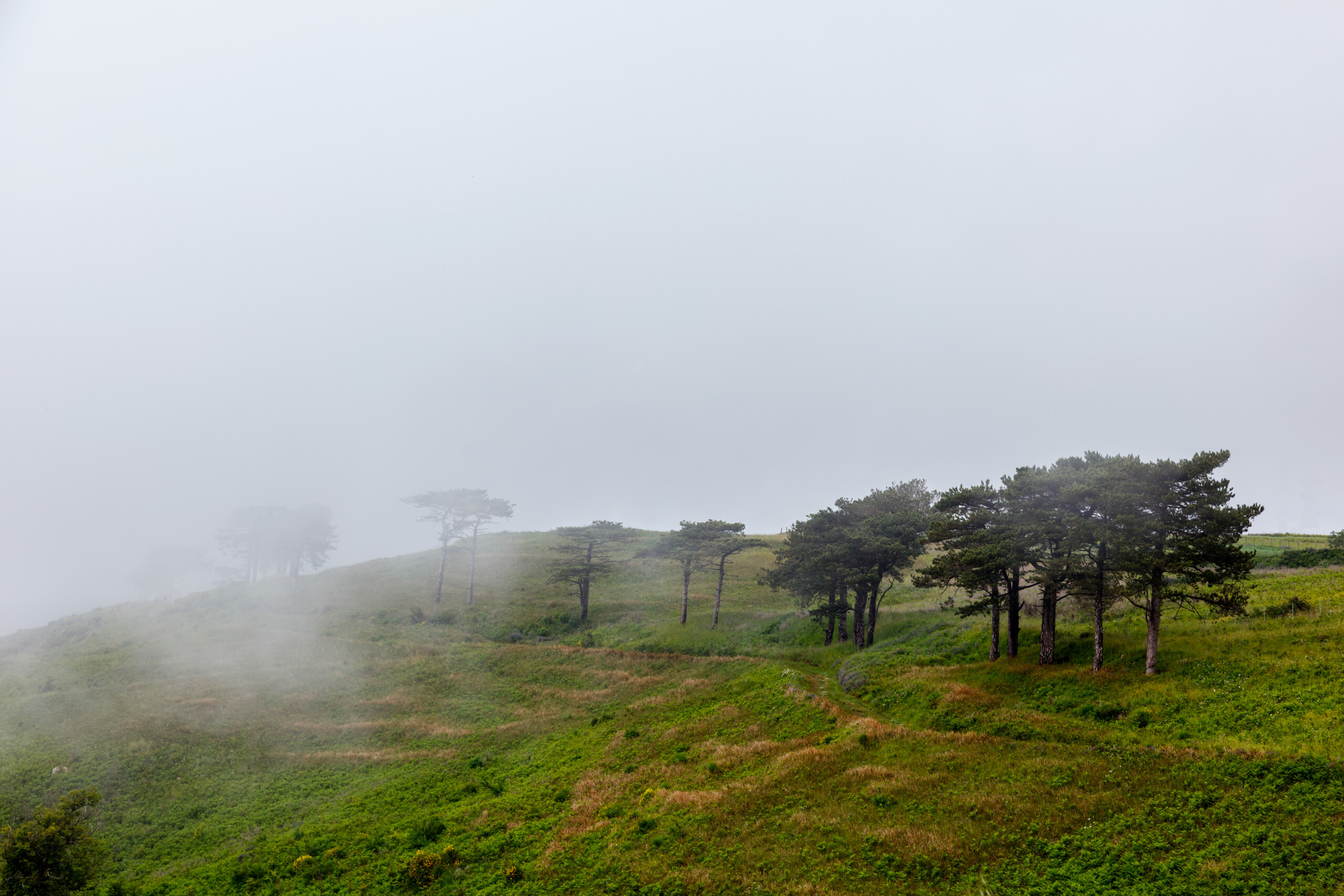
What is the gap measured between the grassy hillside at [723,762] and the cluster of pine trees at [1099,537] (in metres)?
2.88

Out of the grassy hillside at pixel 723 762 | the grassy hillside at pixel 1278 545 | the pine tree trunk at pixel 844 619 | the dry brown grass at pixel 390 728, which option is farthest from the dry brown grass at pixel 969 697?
the grassy hillside at pixel 1278 545

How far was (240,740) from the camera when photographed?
33.5 meters

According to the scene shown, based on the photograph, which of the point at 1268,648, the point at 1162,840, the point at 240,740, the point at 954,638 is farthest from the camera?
A: the point at 954,638

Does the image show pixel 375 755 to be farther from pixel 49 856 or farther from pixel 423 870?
pixel 49 856

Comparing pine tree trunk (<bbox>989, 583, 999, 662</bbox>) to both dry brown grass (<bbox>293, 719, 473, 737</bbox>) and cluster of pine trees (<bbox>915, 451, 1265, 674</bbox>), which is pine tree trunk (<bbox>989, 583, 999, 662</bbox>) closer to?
cluster of pine trees (<bbox>915, 451, 1265, 674</bbox>)

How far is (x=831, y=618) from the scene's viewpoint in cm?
4638

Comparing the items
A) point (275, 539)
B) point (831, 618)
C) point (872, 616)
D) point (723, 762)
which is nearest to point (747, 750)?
point (723, 762)

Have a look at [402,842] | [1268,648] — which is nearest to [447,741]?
[402,842]

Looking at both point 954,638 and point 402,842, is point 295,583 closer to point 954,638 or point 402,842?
point 402,842

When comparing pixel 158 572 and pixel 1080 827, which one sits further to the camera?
pixel 158 572

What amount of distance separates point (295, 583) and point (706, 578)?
2386 inches

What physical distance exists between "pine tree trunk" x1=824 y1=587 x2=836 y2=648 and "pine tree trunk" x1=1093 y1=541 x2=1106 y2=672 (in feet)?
63.3

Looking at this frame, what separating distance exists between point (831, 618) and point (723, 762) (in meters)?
24.5

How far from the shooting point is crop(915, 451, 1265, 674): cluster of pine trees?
2406cm
